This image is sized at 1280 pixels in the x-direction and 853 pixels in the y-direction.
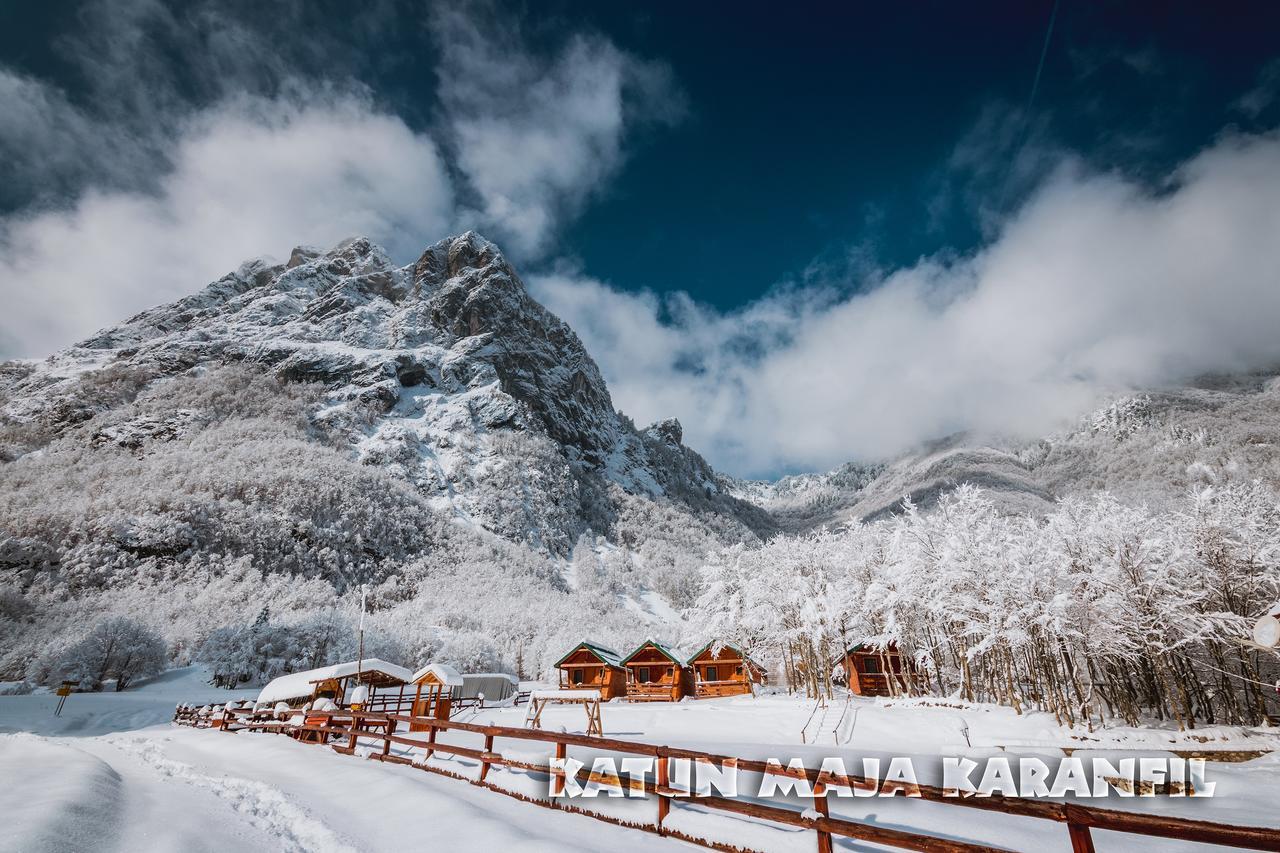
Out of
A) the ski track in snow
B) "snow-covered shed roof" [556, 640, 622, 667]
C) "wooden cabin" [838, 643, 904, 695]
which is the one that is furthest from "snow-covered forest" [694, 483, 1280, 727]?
the ski track in snow

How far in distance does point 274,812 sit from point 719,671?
131ft

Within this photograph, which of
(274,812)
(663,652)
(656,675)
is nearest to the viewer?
(274,812)

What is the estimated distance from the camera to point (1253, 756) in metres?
18.5

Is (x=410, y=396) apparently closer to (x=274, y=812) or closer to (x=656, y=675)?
(x=656, y=675)

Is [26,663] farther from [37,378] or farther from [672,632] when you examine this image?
[37,378]

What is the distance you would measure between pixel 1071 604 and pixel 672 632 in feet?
300

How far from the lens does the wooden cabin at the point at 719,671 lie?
41906 mm

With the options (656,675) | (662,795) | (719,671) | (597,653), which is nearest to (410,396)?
(597,653)

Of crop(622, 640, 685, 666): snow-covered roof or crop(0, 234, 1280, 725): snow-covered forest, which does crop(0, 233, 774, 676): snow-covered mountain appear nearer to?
crop(0, 234, 1280, 725): snow-covered forest

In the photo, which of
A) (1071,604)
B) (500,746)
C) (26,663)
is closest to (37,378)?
(26,663)

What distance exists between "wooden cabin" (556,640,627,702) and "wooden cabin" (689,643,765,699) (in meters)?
6.04

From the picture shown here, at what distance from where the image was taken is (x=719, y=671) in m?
43.3

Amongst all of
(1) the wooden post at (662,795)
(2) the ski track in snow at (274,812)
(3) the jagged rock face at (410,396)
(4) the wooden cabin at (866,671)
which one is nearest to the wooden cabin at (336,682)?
(2) the ski track in snow at (274,812)

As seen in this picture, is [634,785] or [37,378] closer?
[634,785]
